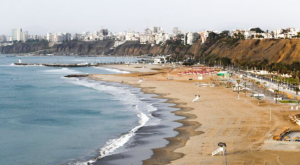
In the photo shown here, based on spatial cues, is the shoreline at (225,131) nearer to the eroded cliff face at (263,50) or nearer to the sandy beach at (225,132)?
the sandy beach at (225,132)

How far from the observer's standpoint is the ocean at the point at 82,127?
23672 mm

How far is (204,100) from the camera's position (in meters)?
44.0

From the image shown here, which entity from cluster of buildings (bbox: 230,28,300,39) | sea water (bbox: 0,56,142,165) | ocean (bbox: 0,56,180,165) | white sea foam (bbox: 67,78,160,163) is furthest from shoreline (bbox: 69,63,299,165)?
cluster of buildings (bbox: 230,28,300,39)

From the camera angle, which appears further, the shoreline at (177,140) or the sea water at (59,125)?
the sea water at (59,125)

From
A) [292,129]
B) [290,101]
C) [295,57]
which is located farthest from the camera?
[295,57]

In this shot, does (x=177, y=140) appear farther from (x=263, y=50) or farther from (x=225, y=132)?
(x=263, y=50)

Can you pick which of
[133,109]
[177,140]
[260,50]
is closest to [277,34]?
[260,50]

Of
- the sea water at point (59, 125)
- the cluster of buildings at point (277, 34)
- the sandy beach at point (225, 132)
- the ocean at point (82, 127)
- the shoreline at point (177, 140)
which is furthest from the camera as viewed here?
the cluster of buildings at point (277, 34)

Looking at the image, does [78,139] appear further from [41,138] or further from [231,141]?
[231,141]

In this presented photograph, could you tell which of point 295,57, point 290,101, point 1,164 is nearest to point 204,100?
point 290,101

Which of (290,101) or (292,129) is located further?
(290,101)

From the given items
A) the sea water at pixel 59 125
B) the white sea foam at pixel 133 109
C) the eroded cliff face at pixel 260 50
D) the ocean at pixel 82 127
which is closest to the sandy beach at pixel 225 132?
the ocean at pixel 82 127

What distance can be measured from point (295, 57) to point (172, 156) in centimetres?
8286

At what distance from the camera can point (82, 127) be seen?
32031 millimetres
